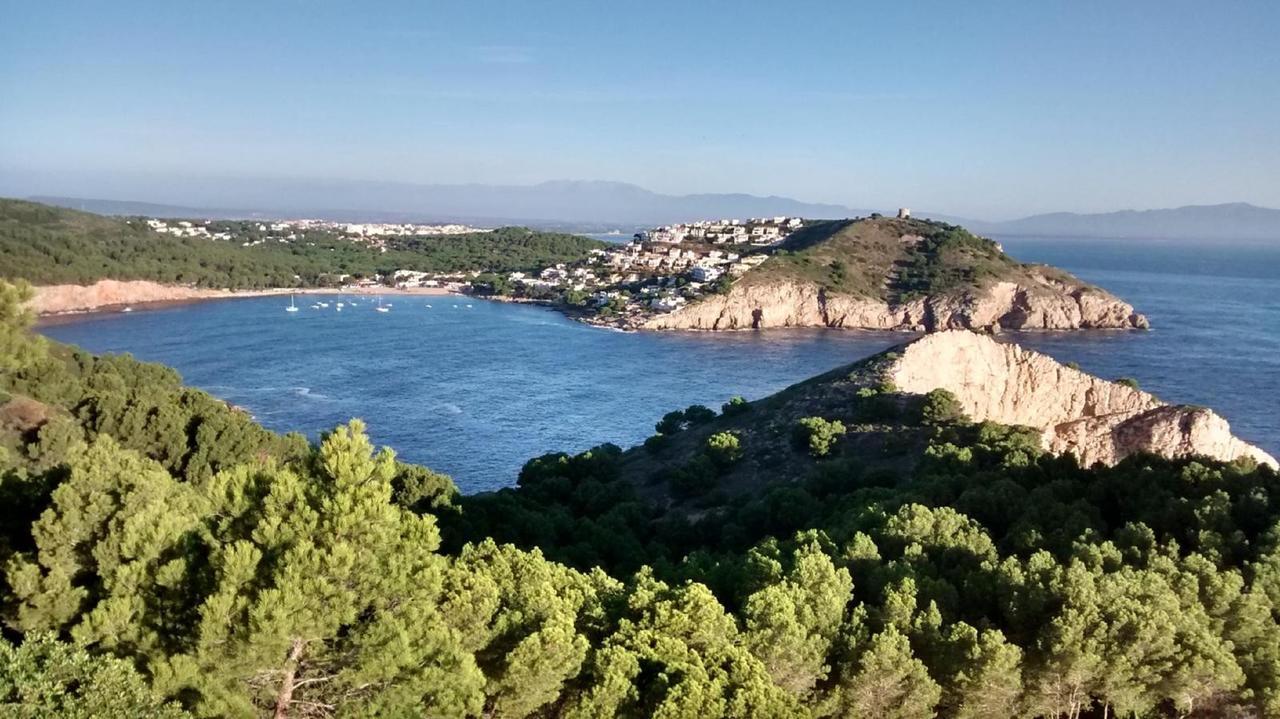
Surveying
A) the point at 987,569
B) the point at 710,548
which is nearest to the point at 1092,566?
the point at 987,569

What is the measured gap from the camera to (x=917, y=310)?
9519 cm

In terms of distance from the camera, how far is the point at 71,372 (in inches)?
1361

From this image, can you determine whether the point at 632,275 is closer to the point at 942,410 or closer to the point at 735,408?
the point at 735,408

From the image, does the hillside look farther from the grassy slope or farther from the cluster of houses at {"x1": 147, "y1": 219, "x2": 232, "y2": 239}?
the cluster of houses at {"x1": 147, "y1": 219, "x2": 232, "y2": 239}

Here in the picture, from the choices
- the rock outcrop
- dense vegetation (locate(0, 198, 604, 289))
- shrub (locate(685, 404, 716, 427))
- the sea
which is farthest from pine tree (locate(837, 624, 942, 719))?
dense vegetation (locate(0, 198, 604, 289))

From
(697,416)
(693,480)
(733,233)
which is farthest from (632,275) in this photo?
(693,480)

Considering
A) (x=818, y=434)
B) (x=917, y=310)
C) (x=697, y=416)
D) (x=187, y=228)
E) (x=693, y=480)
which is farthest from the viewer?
(x=187, y=228)

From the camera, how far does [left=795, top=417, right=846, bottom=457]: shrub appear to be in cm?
2842

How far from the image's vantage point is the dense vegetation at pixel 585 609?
8250 mm

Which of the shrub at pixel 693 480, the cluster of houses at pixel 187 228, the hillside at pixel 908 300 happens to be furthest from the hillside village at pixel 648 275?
the shrub at pixel 693 480

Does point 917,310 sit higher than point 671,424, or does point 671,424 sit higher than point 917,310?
point 917,310

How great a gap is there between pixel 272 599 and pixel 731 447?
23.3 meters

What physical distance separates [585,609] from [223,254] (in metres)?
120

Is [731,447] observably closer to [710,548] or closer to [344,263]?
[710,548]
